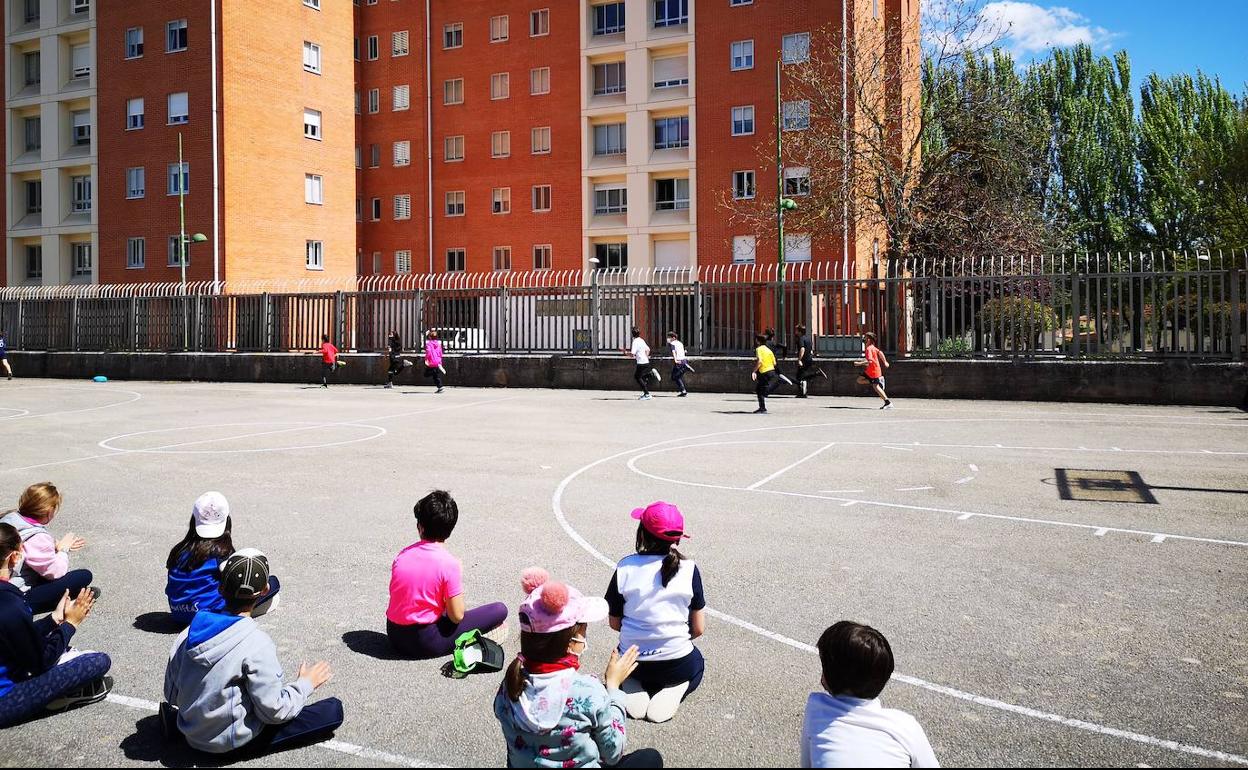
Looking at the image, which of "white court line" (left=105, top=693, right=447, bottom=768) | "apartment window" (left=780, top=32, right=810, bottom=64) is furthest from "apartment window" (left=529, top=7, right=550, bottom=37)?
"white court line" (left=105, top=693, right=447, bottom=768)

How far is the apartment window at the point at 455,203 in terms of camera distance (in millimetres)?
51625

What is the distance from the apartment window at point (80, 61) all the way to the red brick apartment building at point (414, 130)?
136mm

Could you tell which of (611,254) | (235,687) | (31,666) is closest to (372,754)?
(235,687)

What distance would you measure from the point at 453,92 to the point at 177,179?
587 inches

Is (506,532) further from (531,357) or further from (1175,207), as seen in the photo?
(1175,207)

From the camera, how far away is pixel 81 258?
47375mm

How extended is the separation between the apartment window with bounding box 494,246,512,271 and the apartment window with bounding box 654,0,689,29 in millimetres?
13312

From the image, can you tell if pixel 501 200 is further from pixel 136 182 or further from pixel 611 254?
pixel 136 182

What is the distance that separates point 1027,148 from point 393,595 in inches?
1616

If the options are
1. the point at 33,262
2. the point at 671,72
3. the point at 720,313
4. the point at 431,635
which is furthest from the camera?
the point at 33,262

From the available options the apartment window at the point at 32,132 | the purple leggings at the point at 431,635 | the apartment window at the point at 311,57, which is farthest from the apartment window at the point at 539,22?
the purple leggings at the point at 431,635

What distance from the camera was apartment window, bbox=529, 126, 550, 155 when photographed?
161 feet

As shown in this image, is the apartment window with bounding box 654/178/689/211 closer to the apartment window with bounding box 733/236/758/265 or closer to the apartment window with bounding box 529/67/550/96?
the apartment window with bounding box 733/236/758/265

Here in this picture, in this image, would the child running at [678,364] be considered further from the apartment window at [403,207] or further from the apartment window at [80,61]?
the apartment window at [80,61]
